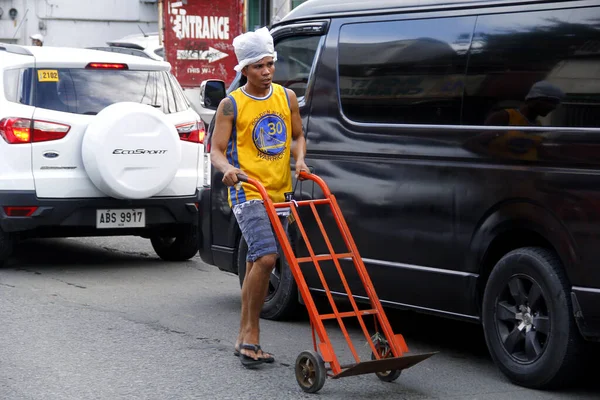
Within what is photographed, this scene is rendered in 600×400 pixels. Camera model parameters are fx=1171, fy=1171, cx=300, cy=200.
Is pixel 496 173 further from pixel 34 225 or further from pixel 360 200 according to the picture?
pixel 34 225

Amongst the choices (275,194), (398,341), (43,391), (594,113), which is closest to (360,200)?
(275,194)

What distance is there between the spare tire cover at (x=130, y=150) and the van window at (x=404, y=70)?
8.82 feet

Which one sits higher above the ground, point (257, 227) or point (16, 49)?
point (16, 49)

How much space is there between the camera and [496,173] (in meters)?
5.98

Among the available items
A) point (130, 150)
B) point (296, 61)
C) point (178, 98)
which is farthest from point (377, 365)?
point (178, 98)

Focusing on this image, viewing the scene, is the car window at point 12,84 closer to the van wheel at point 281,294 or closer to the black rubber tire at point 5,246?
the black rubber tire at point 5,246

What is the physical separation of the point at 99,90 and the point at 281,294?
10.2 ft

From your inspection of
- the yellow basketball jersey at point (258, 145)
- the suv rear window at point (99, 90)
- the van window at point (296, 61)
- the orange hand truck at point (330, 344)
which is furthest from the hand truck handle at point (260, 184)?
the suv rear window at point (99, 90)

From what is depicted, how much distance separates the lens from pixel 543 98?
18.9 ft

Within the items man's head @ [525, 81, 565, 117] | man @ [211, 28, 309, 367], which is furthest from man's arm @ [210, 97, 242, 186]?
man's head @ [525, 81, 565, 117]

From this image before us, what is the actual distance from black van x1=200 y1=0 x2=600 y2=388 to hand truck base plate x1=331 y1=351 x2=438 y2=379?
0.64 m

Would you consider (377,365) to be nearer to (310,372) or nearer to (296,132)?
(310,372)

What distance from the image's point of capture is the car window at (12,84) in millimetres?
9447

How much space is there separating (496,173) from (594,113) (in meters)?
0.67
